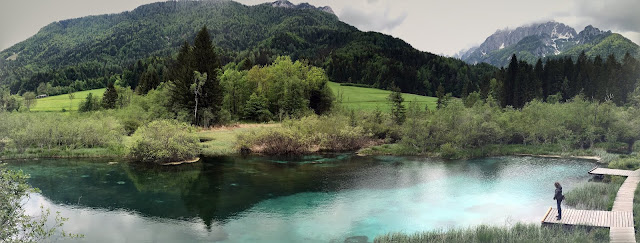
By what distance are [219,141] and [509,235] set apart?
3461cm

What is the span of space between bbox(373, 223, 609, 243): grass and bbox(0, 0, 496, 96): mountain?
228 feet

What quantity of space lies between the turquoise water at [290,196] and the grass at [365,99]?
109 ft

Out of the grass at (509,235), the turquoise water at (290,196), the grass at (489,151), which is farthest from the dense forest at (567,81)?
the grass at (509,235)

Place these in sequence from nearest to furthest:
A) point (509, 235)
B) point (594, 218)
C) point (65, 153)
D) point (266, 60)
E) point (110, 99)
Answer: point (509, 235), point (594, 218), point (65, 153), point (110, 99), point (266, 60)

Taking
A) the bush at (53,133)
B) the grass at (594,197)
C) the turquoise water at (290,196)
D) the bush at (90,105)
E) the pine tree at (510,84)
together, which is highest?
the pine tree at (510,84)

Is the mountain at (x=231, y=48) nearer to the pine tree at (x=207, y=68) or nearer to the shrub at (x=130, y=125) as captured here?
the shrub at (x=130, y=125)

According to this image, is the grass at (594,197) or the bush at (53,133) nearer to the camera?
the grass at (594,197)

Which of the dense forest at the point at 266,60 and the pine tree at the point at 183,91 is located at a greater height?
the dense forest at the point at 266,60

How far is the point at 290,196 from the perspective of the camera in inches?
926

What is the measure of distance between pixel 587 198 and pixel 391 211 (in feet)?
34.1

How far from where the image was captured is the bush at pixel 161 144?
32562 mm

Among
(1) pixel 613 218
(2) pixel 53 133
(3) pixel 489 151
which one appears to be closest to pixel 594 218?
(1) pixel 613 218

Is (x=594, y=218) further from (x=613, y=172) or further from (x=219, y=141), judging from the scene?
(x=219, y=141)

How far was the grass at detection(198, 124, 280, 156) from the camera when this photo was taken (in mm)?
39188
